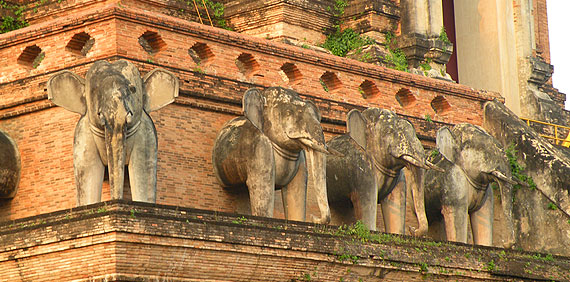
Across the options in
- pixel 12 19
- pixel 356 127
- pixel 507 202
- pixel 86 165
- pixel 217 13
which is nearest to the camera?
pixel 86 165

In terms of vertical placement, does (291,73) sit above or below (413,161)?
above

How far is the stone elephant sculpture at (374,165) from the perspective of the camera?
17219mm

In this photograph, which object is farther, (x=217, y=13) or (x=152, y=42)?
(x=217, y=13)

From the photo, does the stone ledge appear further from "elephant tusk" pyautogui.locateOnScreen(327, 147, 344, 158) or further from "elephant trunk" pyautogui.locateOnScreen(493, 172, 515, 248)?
"elephant trunk" pyautogui.locateOnScreen(493, 172, 515, 248)

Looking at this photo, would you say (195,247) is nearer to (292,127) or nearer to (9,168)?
(292,127)

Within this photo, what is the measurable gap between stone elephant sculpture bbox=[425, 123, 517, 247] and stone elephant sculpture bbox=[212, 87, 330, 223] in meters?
2.46

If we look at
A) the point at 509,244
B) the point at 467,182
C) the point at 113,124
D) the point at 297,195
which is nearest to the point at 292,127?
the point at 297,195

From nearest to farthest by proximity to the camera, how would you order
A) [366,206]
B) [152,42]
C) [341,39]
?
[152,42], [366,206], [341,39]

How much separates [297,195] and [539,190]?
5.09 meters

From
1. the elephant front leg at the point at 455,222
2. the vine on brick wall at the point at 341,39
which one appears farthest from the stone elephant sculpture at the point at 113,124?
the vine on brick wall at the point at 341,39

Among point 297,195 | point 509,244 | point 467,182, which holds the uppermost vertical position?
point 467,182

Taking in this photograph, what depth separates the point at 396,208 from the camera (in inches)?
696

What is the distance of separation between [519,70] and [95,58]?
40.9ft

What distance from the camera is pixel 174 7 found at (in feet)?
68.9
